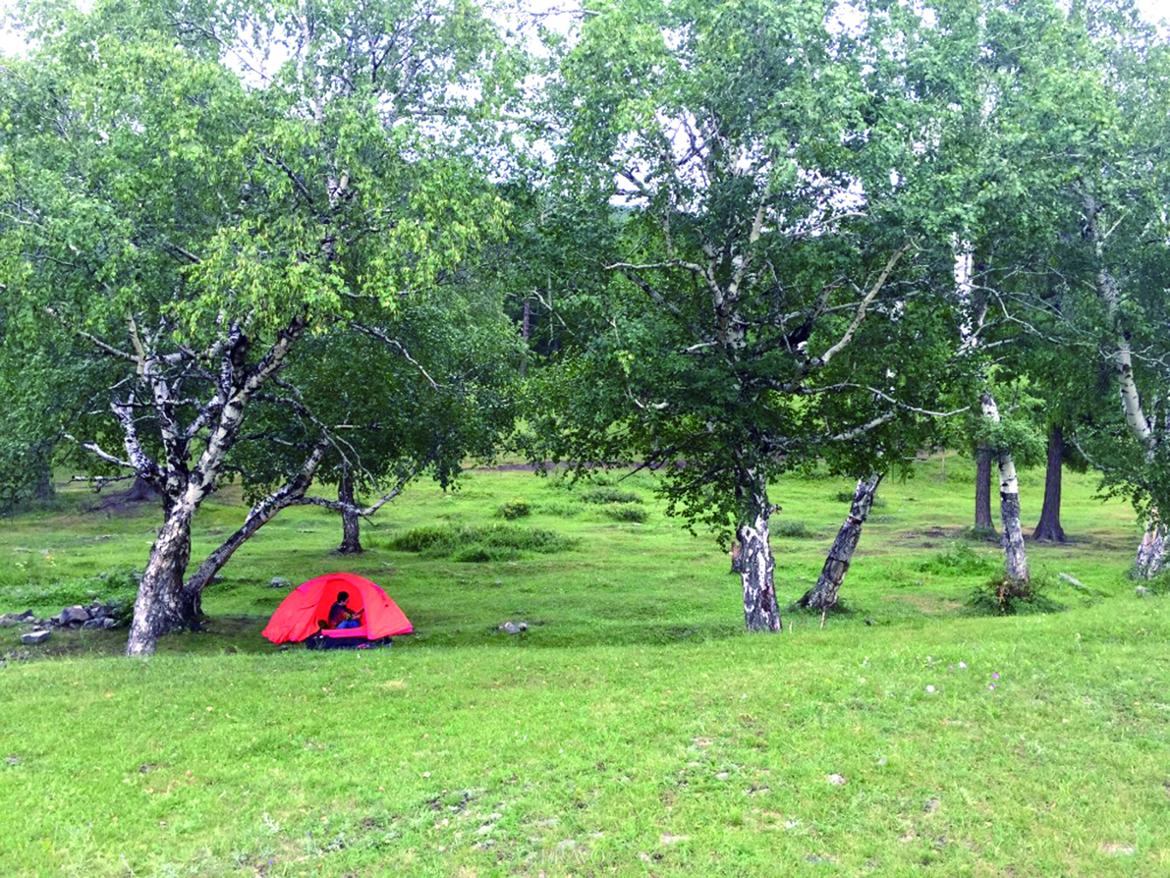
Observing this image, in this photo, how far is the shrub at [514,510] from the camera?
151ft

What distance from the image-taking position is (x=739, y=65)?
668 inches

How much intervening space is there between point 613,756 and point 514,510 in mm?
35566

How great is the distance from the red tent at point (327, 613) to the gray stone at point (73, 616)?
5.78m

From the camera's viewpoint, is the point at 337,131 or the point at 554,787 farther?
the point at 337,131

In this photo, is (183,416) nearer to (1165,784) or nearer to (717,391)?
(717,391)

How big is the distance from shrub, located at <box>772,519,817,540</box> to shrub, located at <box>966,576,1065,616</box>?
663 inches

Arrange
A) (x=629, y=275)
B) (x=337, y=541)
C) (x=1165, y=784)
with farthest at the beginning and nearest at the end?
(x=337, y=541), (x=629, y=275), (x=1165, y=784)

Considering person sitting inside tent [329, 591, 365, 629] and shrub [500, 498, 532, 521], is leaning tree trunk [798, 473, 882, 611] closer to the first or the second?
person sitting inside tent [329, 591, 365, 629]

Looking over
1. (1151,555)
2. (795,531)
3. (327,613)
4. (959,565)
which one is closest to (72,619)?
(327,613)

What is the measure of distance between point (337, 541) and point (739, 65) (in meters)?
29.8

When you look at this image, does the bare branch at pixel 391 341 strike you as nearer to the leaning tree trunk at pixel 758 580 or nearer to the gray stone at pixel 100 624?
the leaning tree trunk at pixel 758 580

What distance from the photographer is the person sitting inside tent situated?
71.3 feet

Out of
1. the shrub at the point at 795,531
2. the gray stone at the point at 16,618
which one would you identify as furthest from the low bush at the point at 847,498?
the gray stone at the point at 16,618

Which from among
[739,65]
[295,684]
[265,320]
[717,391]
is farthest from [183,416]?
[739,65]
